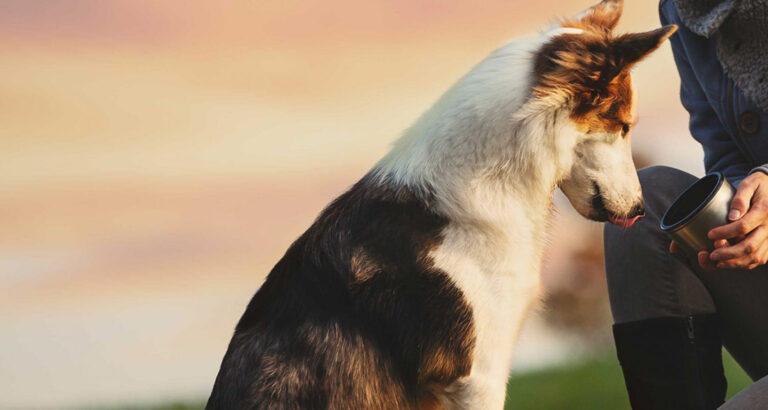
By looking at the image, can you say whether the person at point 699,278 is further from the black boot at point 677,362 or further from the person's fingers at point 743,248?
the person's fingers at point 743,248

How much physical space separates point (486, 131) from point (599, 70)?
0.31 meters

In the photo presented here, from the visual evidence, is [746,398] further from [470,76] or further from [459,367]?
[470,76]

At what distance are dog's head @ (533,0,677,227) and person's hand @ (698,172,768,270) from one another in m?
0.24

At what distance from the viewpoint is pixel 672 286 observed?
2234mm

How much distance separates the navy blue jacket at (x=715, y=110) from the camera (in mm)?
2230

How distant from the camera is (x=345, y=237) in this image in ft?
6.14

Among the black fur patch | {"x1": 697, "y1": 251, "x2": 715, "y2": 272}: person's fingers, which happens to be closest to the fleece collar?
{"x1": 697, "y1": 251, "x2": 715, "y2": 272}: person's fingers

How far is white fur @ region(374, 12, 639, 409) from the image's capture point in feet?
6.05

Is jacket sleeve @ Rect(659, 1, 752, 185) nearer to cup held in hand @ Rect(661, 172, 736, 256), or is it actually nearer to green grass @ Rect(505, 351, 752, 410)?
cup held in hand @ Rect(661, 172, 736, 256)

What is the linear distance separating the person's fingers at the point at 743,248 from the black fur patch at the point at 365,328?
25.2 inches

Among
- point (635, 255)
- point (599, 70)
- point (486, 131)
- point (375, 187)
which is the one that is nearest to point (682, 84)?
point (635, 255)

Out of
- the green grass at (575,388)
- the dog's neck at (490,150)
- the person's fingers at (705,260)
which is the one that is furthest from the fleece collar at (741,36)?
the green grass at (575,388)

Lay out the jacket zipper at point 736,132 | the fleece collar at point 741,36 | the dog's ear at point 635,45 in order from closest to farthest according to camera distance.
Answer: the dog's ear at point 635,45 → the fleece collar at point 741,36 → the jacket zipper at point 736,132

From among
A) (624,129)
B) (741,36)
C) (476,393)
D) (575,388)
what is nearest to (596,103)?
(624,129)
